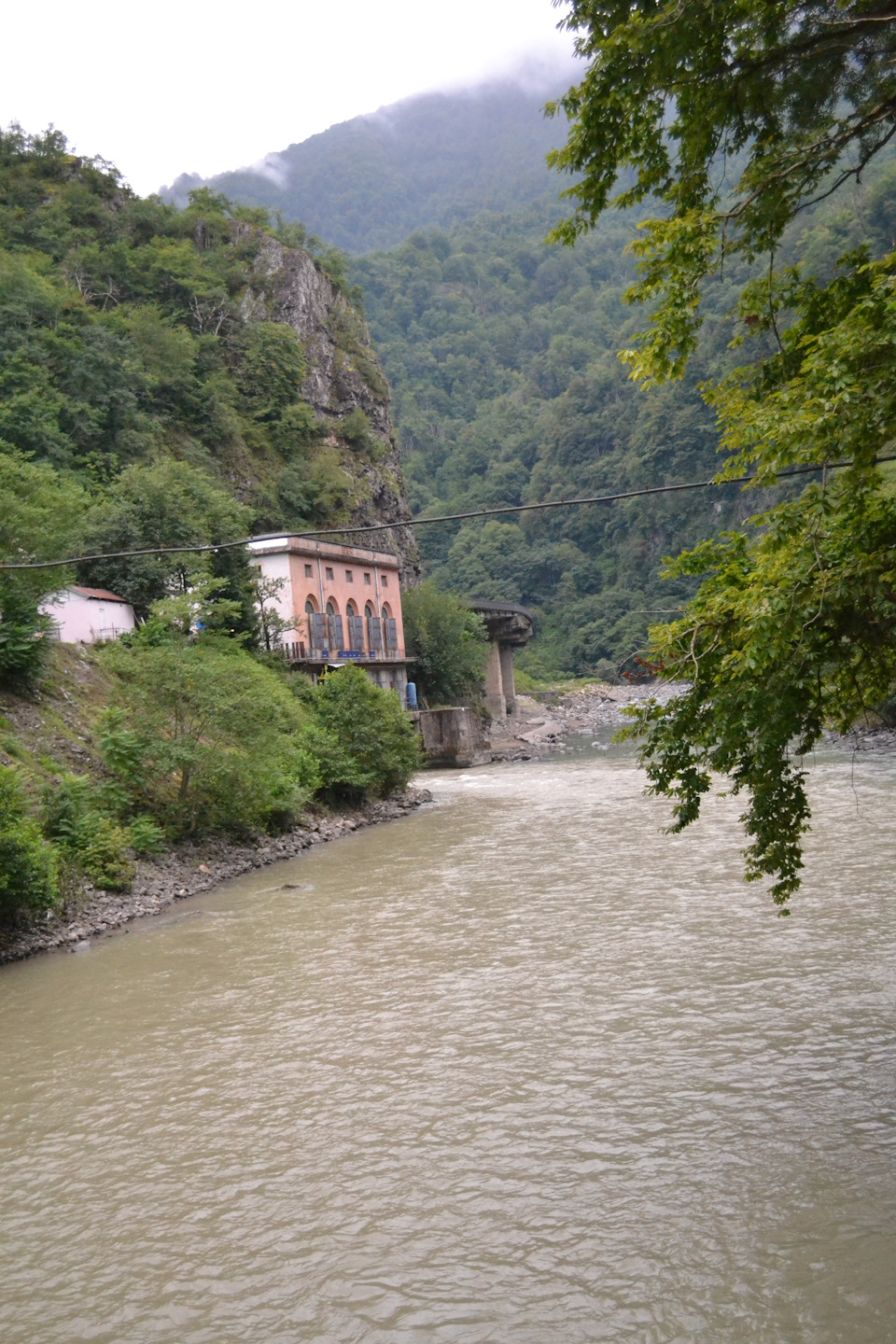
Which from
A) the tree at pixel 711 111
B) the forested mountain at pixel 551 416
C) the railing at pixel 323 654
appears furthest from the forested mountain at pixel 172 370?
the tree at pixel 711 111

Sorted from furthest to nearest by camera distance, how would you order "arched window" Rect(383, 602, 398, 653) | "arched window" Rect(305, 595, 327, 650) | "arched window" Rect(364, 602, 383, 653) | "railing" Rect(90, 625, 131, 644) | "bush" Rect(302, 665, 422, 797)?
1. "arched window" Rect(383, 602, 398, 653)
2. "arched window" Rect(364, 602, 383, 653)
3. "arched window" Rect(305, 595, 327, 650)
4. "railing" Rect(90, 625, 131, 644)
5. "bush" Rect(302, 665, 422, 797)

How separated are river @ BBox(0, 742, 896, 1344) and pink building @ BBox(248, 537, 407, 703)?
1034 inches

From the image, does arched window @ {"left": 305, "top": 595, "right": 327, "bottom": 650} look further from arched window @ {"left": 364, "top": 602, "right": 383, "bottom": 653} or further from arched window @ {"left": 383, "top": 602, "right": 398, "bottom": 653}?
arched window @ {"left": 383, "top": 602, "right": 398, "bottom": 653}

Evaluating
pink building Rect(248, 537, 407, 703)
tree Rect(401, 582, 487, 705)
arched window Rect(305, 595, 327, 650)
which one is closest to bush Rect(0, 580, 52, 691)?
pink building Rect(248, 537, 407, 703)

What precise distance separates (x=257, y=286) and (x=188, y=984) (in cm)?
5798

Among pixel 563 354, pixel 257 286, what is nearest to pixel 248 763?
pixel 257 286

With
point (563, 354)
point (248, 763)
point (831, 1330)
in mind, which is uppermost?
point (563, 354)

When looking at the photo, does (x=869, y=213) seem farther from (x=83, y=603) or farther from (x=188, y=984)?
(x=188, y=984)

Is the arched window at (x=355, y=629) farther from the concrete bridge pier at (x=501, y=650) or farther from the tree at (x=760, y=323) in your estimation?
the tree at (x=760, y=323)

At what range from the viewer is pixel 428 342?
15138cm

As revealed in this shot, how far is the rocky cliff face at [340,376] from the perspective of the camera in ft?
209

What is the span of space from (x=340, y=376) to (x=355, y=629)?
25.1 m

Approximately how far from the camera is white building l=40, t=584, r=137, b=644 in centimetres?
3133

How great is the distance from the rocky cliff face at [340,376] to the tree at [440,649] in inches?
261
